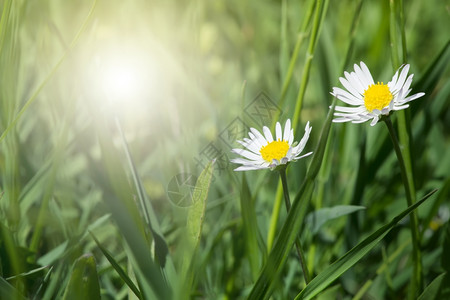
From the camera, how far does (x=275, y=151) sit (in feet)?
1.51

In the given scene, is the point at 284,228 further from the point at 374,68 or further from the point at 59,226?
the point at 374,68

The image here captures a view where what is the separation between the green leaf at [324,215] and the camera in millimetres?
628

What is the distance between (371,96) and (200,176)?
0.18m

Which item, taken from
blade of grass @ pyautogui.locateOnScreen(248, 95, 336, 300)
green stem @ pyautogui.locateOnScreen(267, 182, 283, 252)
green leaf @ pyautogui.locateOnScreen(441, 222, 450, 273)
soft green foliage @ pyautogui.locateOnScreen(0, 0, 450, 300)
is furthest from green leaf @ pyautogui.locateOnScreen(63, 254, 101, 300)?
green leaf @ pyautogui.locateOnScreen(441, 222, 450, 273)

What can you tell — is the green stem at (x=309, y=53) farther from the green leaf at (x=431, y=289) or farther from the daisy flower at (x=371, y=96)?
the green leaf at (x=431, y=289)

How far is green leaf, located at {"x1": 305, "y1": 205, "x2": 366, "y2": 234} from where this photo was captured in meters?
0.63

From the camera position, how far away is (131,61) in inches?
46.1

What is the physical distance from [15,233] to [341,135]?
55cm

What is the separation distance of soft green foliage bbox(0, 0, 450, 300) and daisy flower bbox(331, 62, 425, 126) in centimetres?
4

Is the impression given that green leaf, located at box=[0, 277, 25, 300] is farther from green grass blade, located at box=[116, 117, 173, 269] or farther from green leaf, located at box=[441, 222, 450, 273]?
green leaf, located at box=[441, 222, 450, 273]

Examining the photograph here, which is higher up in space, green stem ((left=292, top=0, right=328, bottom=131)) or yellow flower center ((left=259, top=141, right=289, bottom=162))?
green stem ((left=292, top=0, right=328, bottom=131))

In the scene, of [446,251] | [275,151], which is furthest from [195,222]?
[446,251]

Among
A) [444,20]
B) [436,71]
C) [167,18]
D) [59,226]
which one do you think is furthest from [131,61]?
[444,20]

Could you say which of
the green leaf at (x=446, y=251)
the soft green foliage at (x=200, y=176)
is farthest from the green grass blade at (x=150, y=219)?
the green leaf at (x=446, y=251)
